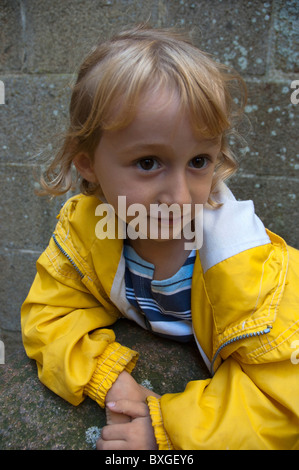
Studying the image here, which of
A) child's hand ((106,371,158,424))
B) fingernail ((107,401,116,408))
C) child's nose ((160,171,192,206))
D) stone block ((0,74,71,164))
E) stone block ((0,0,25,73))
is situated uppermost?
stone block ((0,0,25,73))

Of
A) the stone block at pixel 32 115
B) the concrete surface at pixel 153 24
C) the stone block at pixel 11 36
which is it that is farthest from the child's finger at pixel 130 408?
the stone block at pixel 11 36

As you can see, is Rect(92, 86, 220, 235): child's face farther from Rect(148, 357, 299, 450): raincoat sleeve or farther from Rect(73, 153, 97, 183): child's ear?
Rect(148, 357, 299, 450): raincoat sleeve

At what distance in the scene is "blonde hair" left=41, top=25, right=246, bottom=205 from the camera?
912mm

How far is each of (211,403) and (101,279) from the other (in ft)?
1.63

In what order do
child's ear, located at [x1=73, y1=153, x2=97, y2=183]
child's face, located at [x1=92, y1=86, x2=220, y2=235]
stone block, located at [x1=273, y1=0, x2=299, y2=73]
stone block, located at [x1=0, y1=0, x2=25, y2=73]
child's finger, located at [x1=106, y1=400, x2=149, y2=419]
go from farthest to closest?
stone block, located at [x1=0, y1=0, x2=25, y2=73] < stone block, located at [x1=273, y1=0, x2=299, y2=73] < child's ear, located at [x1=73, y1=153, x2=97, y2=183] < child's finger, located at [x1=106, y1=400, x2=149, y2=419] < child's face, located at [x1=92, y1=86, x2=220, y2=235]

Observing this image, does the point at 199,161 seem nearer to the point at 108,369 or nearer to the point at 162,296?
the point at 162,296

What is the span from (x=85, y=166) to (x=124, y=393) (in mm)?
665

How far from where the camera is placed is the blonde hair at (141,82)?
912 millimetres

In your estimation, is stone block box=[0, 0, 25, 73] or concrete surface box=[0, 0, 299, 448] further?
stone block box=[0, 0, 25, 73]

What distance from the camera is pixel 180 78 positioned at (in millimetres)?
920

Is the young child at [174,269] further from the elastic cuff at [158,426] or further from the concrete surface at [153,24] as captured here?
the concrete surface at [153,24]

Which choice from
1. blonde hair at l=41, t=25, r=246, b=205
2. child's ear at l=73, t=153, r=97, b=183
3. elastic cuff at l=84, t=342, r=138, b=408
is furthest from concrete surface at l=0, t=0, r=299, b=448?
blonde hair at l=41, t=25, r=246, b=205

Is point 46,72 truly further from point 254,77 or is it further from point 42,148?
point 254,77

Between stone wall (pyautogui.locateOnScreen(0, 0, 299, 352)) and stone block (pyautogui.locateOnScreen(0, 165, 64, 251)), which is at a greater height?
stone wall (pyautogui.locateOnScreen(0, 0, 299, 352))
